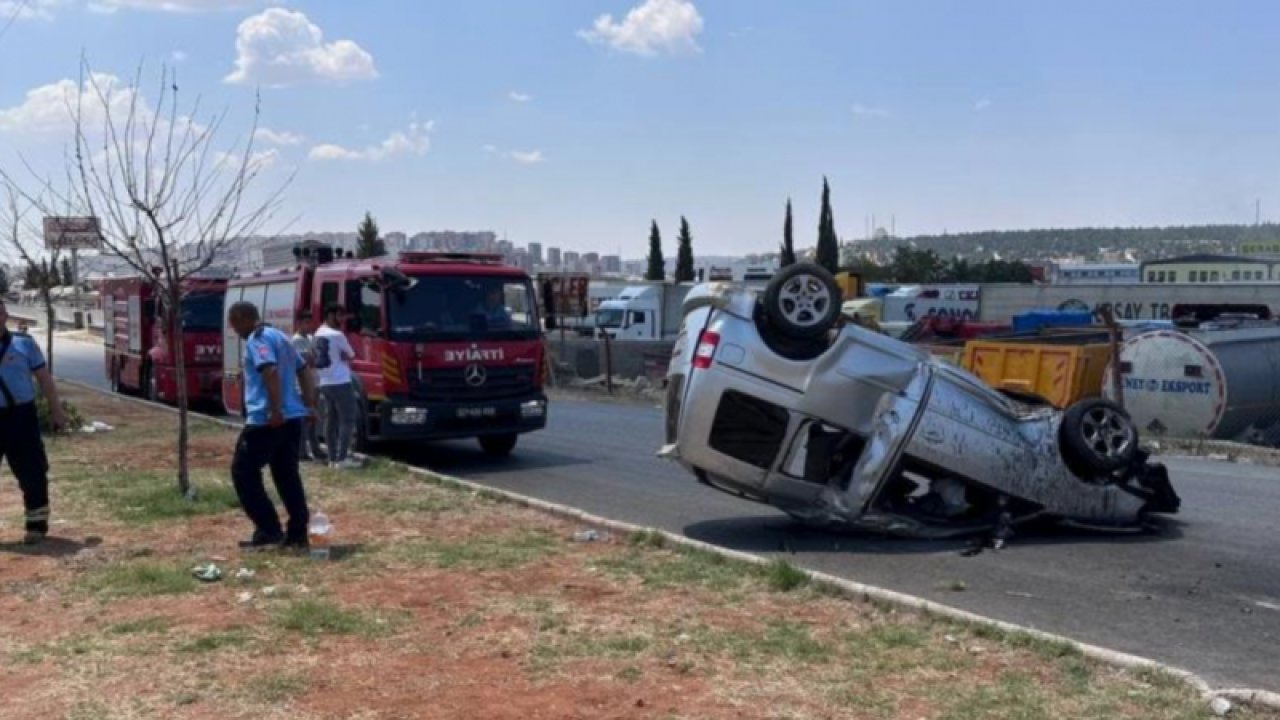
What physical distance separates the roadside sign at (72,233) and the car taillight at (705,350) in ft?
21.9

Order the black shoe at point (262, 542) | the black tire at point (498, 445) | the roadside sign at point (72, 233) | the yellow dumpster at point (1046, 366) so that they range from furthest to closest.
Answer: the yellow dumpster at point (1046, 366), the black tire at point (498, 445), the roadside sign at point (72, 233), the black shoe at point (262, 542)

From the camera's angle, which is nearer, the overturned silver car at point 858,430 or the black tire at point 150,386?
the overturned silver car at point 858,430

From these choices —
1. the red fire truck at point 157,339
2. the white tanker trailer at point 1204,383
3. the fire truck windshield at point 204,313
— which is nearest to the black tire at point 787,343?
the white tanker trailer at point 1204,383

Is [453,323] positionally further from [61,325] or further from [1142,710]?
[61,325]

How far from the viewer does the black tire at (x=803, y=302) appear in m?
9.44

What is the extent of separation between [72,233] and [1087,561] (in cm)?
1486

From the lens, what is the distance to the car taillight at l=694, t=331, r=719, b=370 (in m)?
9.49

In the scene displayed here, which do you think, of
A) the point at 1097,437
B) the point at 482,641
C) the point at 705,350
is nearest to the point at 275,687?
the point at 482,641

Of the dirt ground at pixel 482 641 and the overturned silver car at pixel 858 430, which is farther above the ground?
the overturned silver car at pixel 858 430

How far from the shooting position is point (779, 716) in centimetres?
526

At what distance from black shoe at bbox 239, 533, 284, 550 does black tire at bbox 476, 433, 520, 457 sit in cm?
704

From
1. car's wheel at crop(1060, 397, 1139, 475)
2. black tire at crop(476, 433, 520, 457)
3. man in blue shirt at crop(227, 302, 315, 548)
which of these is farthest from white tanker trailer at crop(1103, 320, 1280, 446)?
man in blue shirt at crop(227, 302, 315, 548)

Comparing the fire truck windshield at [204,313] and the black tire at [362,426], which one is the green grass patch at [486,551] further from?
the fire truck windshield at [204,313]

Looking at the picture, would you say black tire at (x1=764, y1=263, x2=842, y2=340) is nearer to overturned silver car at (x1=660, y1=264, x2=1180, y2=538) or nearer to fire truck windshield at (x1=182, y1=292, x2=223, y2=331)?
overturned silver car at (x1=660, y1=264, x2=1180, y2=538)
